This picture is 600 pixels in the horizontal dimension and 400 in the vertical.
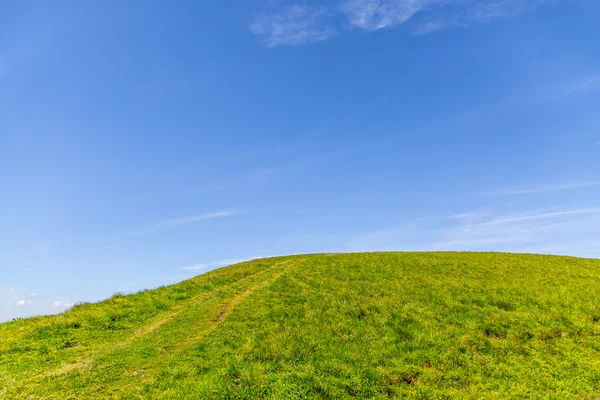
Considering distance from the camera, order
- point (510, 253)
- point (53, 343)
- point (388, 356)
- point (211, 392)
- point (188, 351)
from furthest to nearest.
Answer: point (510, 253), point (53, 343), point (188, 351), point (388, 356), point (211, 392)

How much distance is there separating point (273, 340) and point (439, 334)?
1066cm

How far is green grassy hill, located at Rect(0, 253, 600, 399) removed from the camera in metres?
17.7

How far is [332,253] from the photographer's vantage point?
46031mm

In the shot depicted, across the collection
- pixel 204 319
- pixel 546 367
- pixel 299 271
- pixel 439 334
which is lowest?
pixel 546 367

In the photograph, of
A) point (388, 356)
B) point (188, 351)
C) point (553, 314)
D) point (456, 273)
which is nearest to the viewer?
A: point (388, 356)

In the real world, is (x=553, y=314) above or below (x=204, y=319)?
below

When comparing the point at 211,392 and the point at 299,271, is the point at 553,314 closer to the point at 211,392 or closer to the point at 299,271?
the point at 299,271

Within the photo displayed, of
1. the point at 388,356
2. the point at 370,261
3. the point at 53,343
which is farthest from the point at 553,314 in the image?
the point at 53,343

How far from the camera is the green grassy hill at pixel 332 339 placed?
17.7 metres

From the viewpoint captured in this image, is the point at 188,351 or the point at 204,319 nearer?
the point at 188,351

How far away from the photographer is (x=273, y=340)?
22422mm

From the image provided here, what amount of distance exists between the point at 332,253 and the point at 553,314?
25.2m

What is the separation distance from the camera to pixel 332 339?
22125 millimetres

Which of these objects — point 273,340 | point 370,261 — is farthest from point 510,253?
point 273,340
